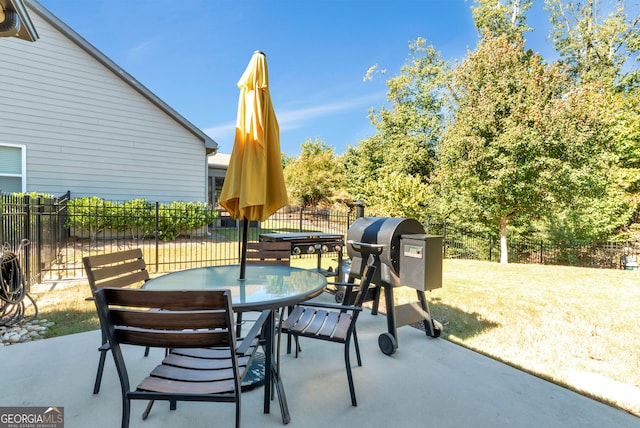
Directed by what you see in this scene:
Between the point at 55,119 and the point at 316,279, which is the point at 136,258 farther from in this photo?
the point at 55,119

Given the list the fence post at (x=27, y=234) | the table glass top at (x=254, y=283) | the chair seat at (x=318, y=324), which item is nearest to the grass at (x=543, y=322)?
the fence post at (x=27, y=234)

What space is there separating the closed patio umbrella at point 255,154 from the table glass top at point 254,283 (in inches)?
22.9

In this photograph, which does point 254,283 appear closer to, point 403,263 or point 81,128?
point 403,263

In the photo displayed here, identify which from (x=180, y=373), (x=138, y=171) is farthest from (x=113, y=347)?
(x=138, y=171)

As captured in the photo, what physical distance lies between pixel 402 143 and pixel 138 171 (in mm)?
16050

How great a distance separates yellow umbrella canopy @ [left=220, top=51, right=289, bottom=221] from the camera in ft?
8.27

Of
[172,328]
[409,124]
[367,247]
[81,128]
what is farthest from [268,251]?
[409,124]

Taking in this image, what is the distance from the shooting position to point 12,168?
858cm

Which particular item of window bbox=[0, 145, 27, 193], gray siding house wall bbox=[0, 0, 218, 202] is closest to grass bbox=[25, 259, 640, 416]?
window bbox=[0, 145, 27, 193]

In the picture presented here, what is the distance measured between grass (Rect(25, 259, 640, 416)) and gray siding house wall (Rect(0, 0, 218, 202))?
5.22 m

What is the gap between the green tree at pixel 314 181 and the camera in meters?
24.0

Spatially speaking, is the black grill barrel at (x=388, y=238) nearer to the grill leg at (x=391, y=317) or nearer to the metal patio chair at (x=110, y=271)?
the grill leg at (x=391, y=317)

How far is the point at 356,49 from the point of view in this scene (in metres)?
21.2

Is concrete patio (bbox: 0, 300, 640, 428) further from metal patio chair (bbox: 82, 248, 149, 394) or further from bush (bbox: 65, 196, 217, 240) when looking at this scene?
bush (bbox: 65, 196, 217, 240)
